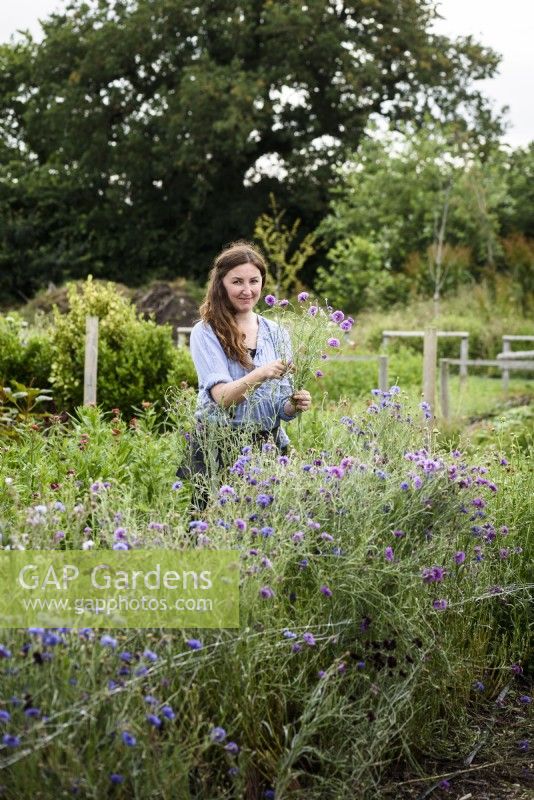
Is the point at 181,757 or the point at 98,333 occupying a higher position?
the point at 98,333

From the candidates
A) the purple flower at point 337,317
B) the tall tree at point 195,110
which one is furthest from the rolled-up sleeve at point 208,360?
the tall tree at point 195,110

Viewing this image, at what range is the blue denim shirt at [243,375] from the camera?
4.38 m

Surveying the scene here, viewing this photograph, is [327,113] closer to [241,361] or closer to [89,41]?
[89,41]

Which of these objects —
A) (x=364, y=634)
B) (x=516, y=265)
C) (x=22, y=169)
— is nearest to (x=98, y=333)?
(x=364, y=634)

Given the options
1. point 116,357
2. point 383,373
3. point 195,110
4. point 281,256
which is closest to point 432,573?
point 116,357

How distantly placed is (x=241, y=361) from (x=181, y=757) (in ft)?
6.94

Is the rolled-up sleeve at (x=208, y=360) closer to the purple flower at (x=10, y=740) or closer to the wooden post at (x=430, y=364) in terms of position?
the purple flower at (x=10, y=740)

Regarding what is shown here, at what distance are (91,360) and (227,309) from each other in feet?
16.4

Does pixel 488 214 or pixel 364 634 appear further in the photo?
pixel 488 214

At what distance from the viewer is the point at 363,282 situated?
2378 cm

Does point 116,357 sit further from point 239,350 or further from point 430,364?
point 239,350

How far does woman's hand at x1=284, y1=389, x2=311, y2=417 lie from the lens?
14.1ft

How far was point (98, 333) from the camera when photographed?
32.8 feet

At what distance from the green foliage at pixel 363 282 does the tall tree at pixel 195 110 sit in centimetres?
488
